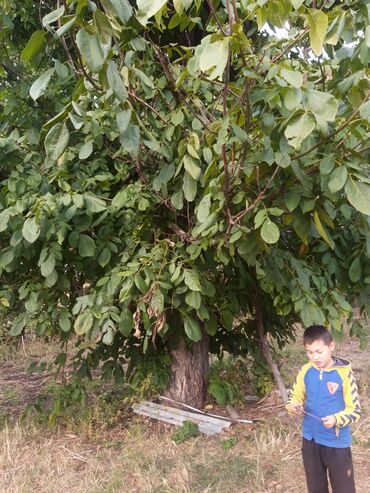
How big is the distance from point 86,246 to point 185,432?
1498 millimetres

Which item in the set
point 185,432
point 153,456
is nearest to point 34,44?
point 153,456

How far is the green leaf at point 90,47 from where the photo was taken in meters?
1.29

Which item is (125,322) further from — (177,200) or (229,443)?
(229,443)

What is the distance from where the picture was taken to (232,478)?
3.03 metres

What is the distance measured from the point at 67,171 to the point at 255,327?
1.90m

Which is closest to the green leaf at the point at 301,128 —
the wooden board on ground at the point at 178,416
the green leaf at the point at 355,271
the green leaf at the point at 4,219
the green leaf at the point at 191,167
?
the green leaf at the point at 191,167

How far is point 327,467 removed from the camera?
2457 millimetres

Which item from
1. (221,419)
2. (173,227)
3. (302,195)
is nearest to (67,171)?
(173,227)

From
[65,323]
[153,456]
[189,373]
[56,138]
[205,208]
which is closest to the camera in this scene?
[56,138]

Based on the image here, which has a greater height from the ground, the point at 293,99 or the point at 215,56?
the point at 215,56

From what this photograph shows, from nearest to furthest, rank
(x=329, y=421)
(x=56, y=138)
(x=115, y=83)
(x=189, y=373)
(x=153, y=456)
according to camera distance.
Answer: (x=115, y=83)
(x=56, y=138)
(x=329, y=421)
(x=153, y=456)
(x=189, y=373)

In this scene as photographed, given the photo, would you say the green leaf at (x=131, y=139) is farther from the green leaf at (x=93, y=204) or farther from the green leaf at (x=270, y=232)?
the green leaf at (x=93, y=204)

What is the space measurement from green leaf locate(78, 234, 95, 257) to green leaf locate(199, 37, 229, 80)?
1.71 metres

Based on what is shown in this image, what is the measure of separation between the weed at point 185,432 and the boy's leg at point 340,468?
4.41 feet
